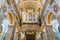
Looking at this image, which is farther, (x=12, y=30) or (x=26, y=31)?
(x=26, y=31)

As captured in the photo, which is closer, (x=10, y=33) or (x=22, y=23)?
(x=10, y=33)

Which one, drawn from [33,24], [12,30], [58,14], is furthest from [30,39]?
[58,14]

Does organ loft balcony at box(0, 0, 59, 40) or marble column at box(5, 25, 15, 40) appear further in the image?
marble column at box(5, 25, 15, 40)

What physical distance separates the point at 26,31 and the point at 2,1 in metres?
4.46

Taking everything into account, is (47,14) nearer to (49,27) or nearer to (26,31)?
(49,27)

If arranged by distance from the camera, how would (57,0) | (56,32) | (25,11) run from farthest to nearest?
(25,11)
(56,32)
(57,0)

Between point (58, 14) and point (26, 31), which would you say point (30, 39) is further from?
point (58, 14)

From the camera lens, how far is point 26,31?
10609mm

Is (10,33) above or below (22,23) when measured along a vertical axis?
below

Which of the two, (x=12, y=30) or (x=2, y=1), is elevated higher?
(x=2, y=1)

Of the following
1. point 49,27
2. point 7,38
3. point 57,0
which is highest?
point 57,0

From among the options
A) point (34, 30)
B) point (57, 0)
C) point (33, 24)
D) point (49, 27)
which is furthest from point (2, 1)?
point (33, 24)

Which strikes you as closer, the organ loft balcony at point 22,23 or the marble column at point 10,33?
the organ loft balcony at point 22,23

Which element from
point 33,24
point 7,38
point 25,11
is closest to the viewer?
point 7,38
